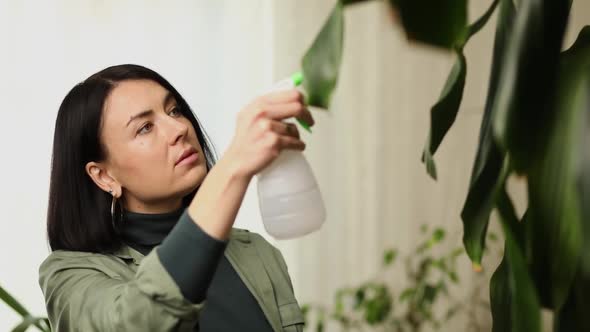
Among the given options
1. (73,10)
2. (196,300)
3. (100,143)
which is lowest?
(196,300)

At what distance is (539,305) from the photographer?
408 millimetres

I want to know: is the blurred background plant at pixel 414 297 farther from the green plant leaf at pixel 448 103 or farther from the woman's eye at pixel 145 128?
the green plant leaf at pixel 448 103

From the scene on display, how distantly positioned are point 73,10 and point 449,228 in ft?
3.76

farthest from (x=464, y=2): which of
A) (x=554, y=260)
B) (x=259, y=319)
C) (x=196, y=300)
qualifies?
(x=259, y=319)

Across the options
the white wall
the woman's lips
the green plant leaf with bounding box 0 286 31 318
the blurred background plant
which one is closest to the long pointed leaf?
the woman's lips

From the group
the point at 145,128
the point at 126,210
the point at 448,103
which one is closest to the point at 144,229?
the point at 126,210

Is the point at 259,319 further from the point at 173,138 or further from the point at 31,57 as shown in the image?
the point at 31,57

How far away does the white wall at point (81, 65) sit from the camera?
62.4 inches

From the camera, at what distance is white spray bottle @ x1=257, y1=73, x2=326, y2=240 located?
0.70 meters

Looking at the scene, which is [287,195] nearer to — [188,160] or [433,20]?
[188,160]

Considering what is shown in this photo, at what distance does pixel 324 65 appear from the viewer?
407 millimetres

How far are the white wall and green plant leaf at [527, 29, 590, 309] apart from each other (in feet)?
4.57

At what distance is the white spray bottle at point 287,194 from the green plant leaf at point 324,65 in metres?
0.27

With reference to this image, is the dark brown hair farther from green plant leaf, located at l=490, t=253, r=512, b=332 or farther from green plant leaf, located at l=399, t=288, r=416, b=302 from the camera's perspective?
green plant leaf, located at l=399, t=288, r=416, b=302
